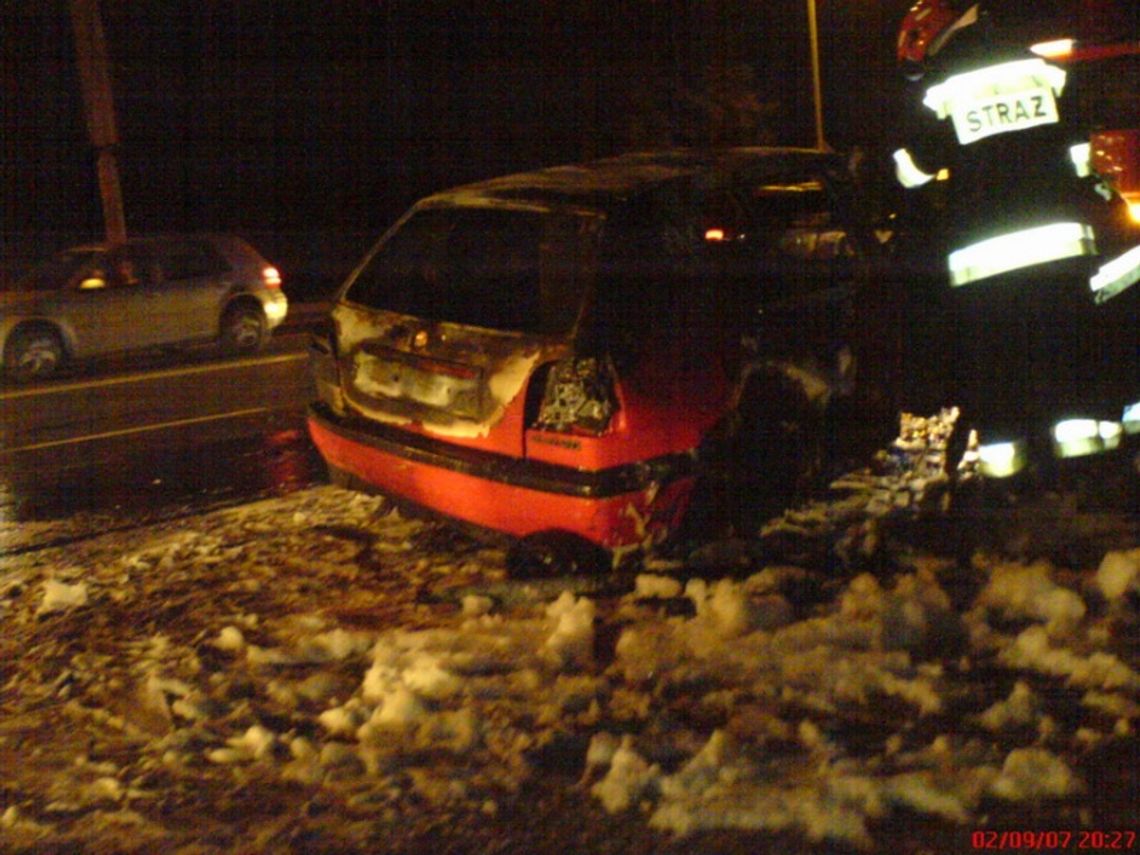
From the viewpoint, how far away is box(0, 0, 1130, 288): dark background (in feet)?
116

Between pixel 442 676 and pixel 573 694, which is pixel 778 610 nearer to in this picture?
pixel 573 694

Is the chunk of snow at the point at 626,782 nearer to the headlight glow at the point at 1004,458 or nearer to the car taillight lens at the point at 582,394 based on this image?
the car taillight lens at the point at 582,394

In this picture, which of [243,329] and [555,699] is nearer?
[555,699]

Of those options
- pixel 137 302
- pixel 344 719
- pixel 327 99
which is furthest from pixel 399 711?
pixel 327 99

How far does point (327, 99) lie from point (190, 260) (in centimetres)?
2540

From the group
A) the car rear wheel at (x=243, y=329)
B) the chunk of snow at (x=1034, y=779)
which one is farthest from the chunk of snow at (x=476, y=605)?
the car rear wheel at (x=243, y=329)

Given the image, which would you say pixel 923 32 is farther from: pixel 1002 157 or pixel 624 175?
pixel 624 175

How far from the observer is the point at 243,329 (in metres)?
15.6

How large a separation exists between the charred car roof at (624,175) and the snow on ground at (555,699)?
1.47 metres

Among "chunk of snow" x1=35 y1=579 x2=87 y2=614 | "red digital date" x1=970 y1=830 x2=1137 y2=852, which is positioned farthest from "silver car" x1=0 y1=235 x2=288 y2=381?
"red digital date" x1=970 y1=830 x2=1137 y2=852

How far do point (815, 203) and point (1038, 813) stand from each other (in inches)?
124

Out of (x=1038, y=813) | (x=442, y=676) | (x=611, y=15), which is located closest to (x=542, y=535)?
(x=442, y=676)

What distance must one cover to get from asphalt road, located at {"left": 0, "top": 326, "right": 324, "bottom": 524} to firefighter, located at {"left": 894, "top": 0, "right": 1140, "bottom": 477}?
2.82m

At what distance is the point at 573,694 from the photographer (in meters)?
4.36
